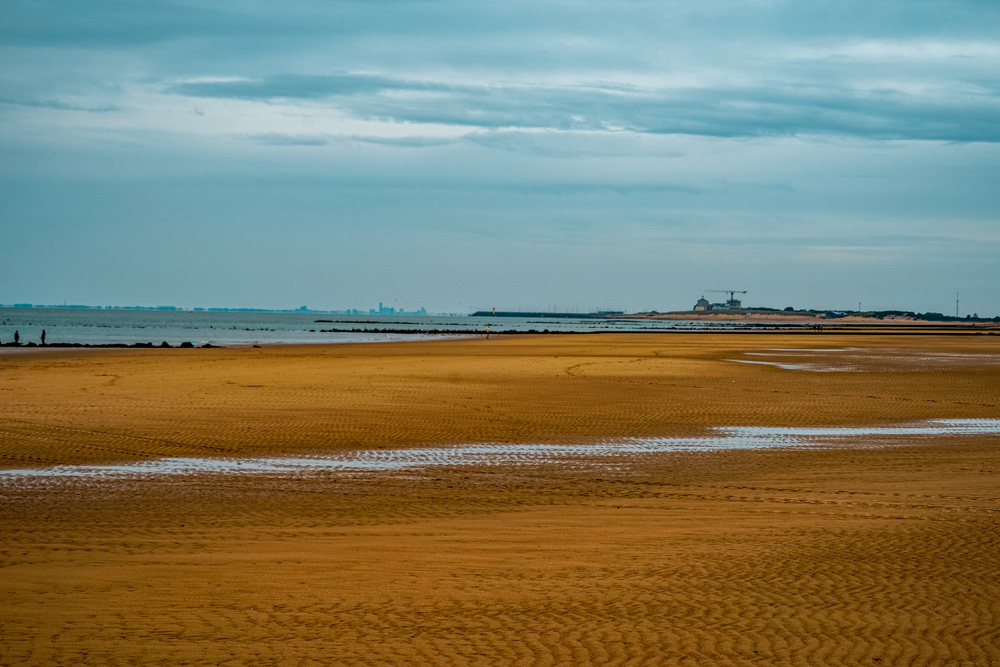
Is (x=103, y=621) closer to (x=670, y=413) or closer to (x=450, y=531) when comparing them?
(x=450, y=531)

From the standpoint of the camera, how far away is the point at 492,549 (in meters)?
8.18

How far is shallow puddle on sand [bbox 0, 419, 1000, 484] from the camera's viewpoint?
1238 centimetres

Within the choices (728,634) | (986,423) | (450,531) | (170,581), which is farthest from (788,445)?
(170,581)

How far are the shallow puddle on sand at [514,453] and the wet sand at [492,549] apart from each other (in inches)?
16.6

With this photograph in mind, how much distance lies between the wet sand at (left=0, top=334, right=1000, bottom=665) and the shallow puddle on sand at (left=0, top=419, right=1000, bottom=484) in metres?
0.42

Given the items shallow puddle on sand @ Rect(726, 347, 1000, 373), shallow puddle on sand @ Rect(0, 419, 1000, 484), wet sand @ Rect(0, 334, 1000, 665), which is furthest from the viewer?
shallow puddle on sand @ Rect(726, 347, 1000, 373)

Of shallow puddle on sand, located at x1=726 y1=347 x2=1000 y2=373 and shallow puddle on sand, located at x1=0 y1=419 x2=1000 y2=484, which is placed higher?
shallow puddle on sand, located at x1=726 y1=347 x2=1000 y2=373

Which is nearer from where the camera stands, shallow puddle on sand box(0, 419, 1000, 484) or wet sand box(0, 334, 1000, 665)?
wet sand box(0, 334, 1000, 665)

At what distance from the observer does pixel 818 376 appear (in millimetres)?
30156

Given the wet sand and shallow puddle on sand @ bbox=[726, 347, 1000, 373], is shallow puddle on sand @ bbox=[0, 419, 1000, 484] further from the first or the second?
shallow puddle on sand @ bbox=[726, 347, 1000, 373]

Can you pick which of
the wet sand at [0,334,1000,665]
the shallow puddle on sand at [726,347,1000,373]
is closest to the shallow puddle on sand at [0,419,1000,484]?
the wet sand at [0,334,1000,665]

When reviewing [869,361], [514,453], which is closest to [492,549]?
[514,453]

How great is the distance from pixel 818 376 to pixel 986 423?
38.2ft

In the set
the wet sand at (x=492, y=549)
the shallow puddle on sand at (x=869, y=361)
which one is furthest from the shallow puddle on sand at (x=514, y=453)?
the shallow puddle on sand at (x=869, y=361)
